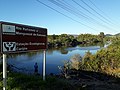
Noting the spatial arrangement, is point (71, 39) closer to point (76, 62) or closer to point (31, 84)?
point (76, 62)

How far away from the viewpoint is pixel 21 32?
7613 millimetres

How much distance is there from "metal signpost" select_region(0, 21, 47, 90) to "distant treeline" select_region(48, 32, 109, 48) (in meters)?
98.5

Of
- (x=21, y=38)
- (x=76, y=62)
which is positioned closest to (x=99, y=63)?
(x=76, y=62)

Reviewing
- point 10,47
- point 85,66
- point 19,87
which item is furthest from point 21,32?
point 85,66

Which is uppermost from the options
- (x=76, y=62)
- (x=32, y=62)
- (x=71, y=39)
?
(x=71, y=39)

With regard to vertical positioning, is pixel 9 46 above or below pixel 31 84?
above

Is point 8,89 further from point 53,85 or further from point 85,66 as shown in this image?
point 85,66

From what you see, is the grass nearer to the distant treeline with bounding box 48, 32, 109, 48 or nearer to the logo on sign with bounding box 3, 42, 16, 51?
the logo on sign with bounding box 3, 42, 16, 51

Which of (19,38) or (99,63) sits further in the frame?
(99,63)

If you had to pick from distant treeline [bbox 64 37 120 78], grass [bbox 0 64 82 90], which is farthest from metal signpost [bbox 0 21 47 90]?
distant treeline [bbox 64 37 120 78]

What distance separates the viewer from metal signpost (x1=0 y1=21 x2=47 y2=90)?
6720mm

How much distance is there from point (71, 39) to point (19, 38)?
128m

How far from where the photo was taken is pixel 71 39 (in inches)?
5335

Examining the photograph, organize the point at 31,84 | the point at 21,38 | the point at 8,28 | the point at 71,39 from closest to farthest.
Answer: the point at 8,28 < the point at 21,38 < the point at 31,84 < the point at 71,39
